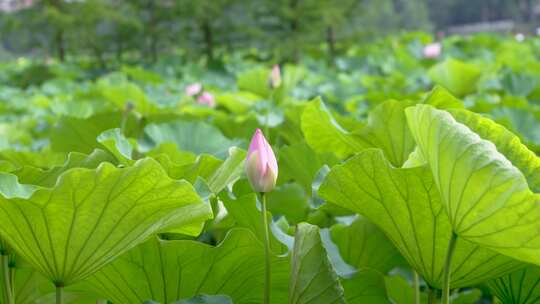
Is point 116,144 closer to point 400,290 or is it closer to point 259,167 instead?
point 259,167

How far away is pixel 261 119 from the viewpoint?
52.7 inches

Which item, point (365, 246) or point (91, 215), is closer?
point (91, 215)

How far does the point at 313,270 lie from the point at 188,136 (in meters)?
0.64

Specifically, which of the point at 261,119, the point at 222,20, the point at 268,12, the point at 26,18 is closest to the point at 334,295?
the point at 261,119

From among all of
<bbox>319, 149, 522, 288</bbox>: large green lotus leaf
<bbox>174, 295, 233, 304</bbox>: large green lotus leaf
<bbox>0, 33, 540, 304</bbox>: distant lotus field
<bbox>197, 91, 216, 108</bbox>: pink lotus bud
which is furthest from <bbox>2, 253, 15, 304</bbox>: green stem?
<bbox>197, 91, 216, 108</bbox>: pink lotus bud

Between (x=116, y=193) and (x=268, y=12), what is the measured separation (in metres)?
6.18

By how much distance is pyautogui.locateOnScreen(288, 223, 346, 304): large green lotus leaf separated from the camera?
0.57 metres

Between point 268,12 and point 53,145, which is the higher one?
point 268,12

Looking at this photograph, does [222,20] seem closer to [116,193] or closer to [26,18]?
[26,18]

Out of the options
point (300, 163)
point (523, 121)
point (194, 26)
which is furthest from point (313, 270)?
point (194, 26)

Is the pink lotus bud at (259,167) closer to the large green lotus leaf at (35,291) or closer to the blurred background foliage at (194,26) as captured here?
the large green lotus leaf at (35,291)

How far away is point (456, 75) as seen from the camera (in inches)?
76.8

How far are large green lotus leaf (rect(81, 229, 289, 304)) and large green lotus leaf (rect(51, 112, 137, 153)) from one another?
62 centimetres

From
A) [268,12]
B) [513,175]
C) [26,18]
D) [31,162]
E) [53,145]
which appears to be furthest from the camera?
[26,18]
